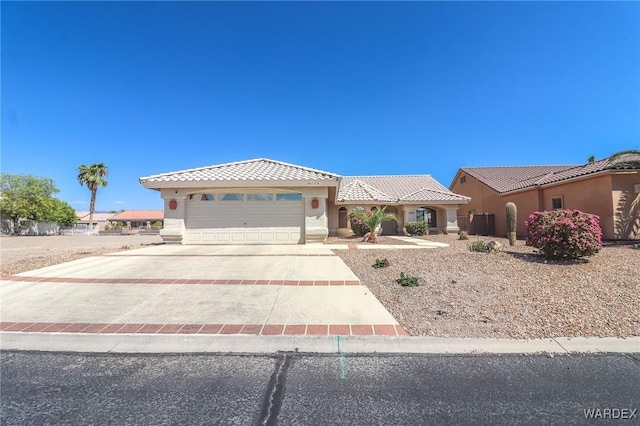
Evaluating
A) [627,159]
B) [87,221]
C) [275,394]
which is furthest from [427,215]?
[87,221]

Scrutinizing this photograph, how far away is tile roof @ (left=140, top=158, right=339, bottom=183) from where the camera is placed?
46.1ft

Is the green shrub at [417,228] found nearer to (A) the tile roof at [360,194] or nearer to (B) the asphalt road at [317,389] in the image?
(A) the tile roof at [360,194]

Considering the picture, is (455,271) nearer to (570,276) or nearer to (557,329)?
(570,276)

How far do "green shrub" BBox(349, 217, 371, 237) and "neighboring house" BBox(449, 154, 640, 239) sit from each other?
9353mm

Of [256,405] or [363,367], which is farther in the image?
[363,367]

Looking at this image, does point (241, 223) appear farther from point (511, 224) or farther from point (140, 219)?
point (140, 219)

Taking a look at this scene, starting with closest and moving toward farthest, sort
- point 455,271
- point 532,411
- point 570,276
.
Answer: point 532,411, point 570,276, point 455,271

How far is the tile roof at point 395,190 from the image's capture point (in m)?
23.0

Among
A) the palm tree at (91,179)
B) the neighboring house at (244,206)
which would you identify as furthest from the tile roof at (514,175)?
the palm tree at (91,179)

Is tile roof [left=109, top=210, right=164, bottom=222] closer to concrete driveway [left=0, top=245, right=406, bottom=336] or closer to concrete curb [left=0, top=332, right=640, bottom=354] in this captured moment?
concrete driveway [left=0, top=245, right=406, bottom=336]

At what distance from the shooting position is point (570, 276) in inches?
265

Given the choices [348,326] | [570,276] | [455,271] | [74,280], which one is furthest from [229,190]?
[570,276]

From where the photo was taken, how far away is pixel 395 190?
27.6 meters

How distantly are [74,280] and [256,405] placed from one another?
6409 mm
